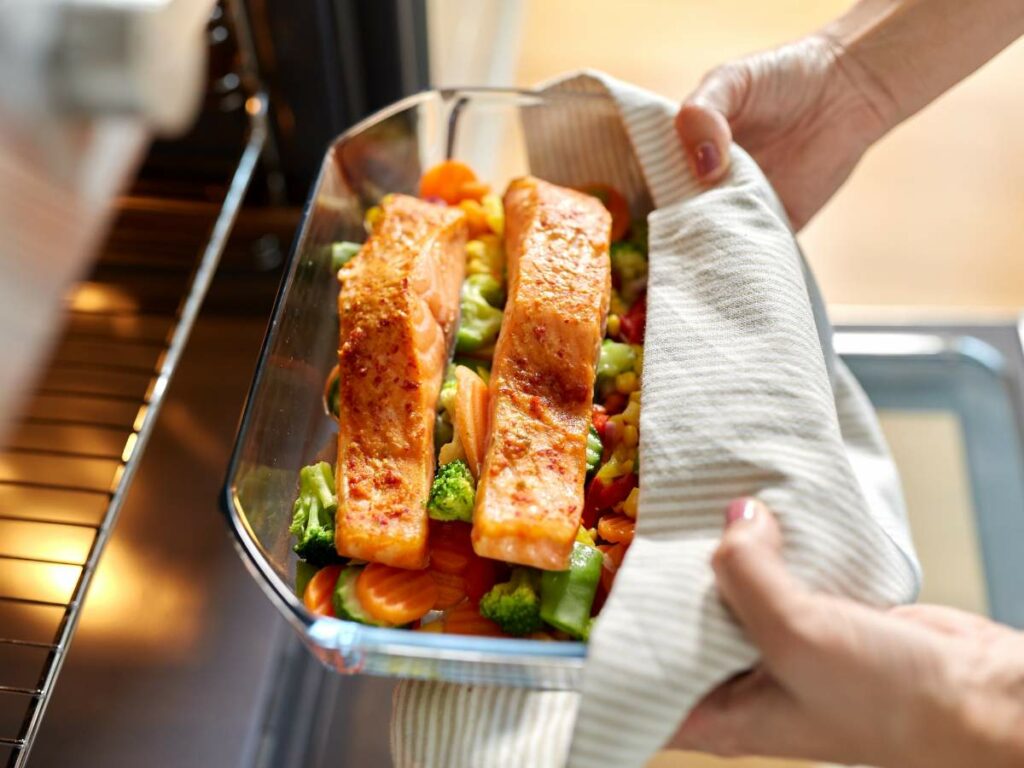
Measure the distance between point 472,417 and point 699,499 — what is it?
0.23m

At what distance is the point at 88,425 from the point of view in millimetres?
1140

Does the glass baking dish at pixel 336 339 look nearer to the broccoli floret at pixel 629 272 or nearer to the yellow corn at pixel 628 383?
the broccoli floret at pixel 629 272

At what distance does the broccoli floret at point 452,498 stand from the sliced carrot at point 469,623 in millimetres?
77

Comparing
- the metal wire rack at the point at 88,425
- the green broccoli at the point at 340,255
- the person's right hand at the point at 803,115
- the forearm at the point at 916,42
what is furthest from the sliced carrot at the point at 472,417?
the forearm at the point at 916,42

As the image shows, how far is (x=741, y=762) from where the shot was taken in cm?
128

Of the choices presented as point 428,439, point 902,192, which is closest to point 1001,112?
point 902,192

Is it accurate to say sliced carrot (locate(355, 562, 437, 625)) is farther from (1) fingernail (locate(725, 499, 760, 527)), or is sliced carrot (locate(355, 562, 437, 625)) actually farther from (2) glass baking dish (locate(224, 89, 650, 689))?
(1) fingernail (locate(725, 499, 760, 527))

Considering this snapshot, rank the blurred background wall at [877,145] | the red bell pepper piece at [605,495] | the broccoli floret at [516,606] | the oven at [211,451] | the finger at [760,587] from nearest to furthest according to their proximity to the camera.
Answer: the finger at [760,587] < the broccoli floret at [516,606] < the red bell pepper piece at [605,495] < the oven at [211,451] < the blurred background wall at [877,145]

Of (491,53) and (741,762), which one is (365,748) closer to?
(741,762)

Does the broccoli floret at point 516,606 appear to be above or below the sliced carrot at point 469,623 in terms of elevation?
above

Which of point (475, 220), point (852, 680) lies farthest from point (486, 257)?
point (852, 680)

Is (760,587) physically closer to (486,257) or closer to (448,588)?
(448,588)

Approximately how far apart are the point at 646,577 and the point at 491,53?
5.76ft

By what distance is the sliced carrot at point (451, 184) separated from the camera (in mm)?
1174
